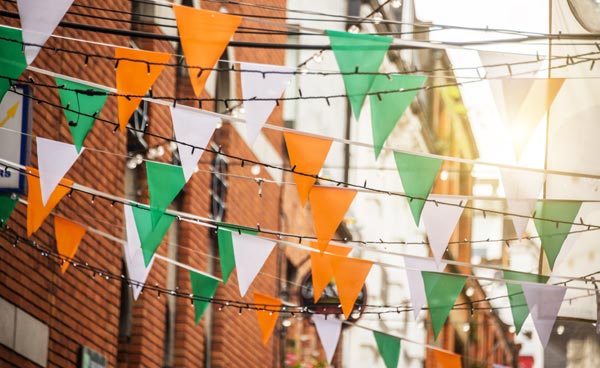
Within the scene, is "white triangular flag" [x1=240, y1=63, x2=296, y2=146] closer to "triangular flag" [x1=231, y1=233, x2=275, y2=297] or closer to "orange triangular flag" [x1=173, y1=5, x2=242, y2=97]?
"orange triangular flag" [x1=173, y1=5, x2=242, y2=97]

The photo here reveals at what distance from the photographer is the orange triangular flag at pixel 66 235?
10.9 m

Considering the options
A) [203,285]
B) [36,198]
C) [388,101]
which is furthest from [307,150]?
[203,285]

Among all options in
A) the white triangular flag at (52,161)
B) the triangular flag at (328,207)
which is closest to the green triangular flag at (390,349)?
the triangular flag at (328,207)

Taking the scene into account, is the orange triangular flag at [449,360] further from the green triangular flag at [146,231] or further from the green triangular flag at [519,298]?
the green triangular flag at [146,231]

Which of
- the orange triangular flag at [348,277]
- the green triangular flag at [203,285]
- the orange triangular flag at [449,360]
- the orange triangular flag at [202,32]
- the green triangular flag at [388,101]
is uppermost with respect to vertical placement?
the orange triangular flag at [202,32]

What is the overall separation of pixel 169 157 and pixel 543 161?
15.1 ft

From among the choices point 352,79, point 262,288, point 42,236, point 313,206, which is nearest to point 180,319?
point 262,288

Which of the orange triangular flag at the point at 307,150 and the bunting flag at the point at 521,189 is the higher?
the orange triangular flag at the point at 307,150

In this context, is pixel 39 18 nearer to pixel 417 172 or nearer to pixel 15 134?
pixel 15 134

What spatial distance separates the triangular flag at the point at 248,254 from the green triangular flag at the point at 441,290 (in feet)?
4.61

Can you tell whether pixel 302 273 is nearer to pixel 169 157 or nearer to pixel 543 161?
pixel 169 157

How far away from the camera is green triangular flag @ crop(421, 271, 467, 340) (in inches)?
441

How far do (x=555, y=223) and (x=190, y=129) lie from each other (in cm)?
302

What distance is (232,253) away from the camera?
1081 centimetres
